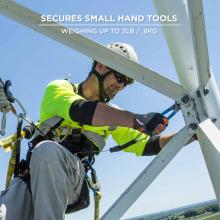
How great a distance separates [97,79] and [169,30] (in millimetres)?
1173

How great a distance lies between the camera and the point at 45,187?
3.74 metres

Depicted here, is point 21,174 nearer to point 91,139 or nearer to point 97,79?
point 91,139

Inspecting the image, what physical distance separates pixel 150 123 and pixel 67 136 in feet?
3.67

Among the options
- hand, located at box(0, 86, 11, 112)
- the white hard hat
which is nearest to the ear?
the white hard hat

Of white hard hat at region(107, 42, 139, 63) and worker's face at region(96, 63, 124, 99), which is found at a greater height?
white hard hat at region(107, 42, 139, 63)

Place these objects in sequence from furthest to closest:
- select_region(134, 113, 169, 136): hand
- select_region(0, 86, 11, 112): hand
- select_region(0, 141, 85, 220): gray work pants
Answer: select_region(0, 86, 11, 112): hand < select_region(134, 113, 169, 136): hand < select_region(0, 141, 85, 220): gray work pants

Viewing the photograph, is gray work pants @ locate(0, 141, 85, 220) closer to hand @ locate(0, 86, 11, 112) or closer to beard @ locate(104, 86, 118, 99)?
hand @ locate(0, 86, 11, 112)

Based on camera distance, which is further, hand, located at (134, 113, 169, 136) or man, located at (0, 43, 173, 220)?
hand, located at (134, 113, 169, 136)

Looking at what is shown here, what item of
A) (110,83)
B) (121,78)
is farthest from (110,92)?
(121,78)

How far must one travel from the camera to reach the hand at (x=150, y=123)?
13.4 feet

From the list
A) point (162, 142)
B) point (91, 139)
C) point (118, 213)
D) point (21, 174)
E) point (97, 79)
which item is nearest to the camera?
point (118, 213)

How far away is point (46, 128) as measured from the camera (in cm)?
473

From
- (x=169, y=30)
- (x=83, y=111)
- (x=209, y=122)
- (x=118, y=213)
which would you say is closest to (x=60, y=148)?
(x=83, y=111)

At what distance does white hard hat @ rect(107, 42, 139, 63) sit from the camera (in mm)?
5407
